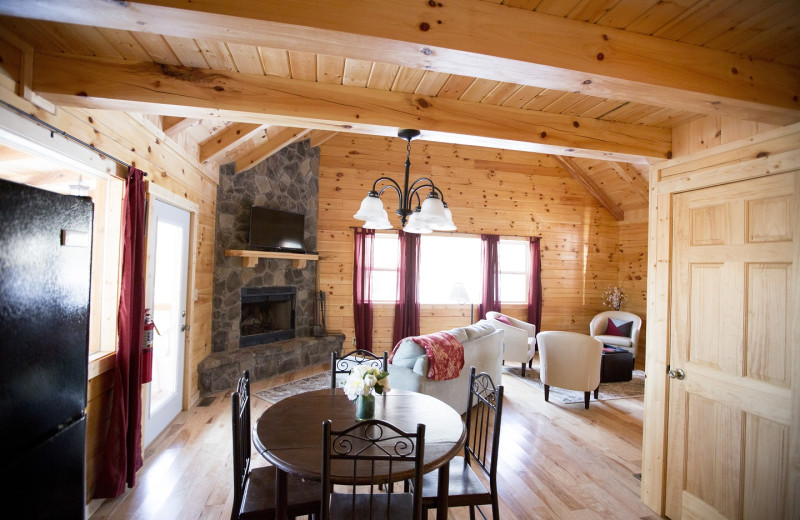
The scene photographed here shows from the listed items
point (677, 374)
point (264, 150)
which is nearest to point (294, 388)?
point (264, 150)

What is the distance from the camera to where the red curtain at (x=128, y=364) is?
2.36 m

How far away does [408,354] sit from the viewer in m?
3.33

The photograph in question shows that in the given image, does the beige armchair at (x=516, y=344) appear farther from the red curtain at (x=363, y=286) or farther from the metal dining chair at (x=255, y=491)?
the metal dining chair at (x=255, y=491)

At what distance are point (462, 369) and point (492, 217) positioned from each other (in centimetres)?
380

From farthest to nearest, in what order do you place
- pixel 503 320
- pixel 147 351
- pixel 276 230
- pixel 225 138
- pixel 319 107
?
pixel 503 320, pixel 276 230, pixel 225 138, pixel 147 351, pixel 319 107

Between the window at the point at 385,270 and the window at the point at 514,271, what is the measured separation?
2.07m

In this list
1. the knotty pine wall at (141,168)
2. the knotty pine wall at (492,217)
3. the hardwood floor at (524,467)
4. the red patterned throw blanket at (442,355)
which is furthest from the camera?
the knotty pine wall at (492,217)

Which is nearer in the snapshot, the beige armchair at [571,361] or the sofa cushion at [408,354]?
the sofa cushion at [408,354]

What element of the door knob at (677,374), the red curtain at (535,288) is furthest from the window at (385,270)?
the door knob at (677,374)

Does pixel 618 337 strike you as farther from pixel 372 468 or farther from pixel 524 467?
pixel 372 468

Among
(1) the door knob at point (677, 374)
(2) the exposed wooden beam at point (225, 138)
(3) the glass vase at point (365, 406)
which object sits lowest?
(3) the glass vase at point (365, 406)

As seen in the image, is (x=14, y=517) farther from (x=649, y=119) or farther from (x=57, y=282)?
(x=649, y=119)

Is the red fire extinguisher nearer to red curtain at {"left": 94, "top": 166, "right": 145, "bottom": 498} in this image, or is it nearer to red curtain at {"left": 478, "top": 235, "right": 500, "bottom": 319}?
red curtain at {"left": 94, "top": 166, "right": 145, "bottom": 498}

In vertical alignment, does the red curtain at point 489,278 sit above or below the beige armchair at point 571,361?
above
